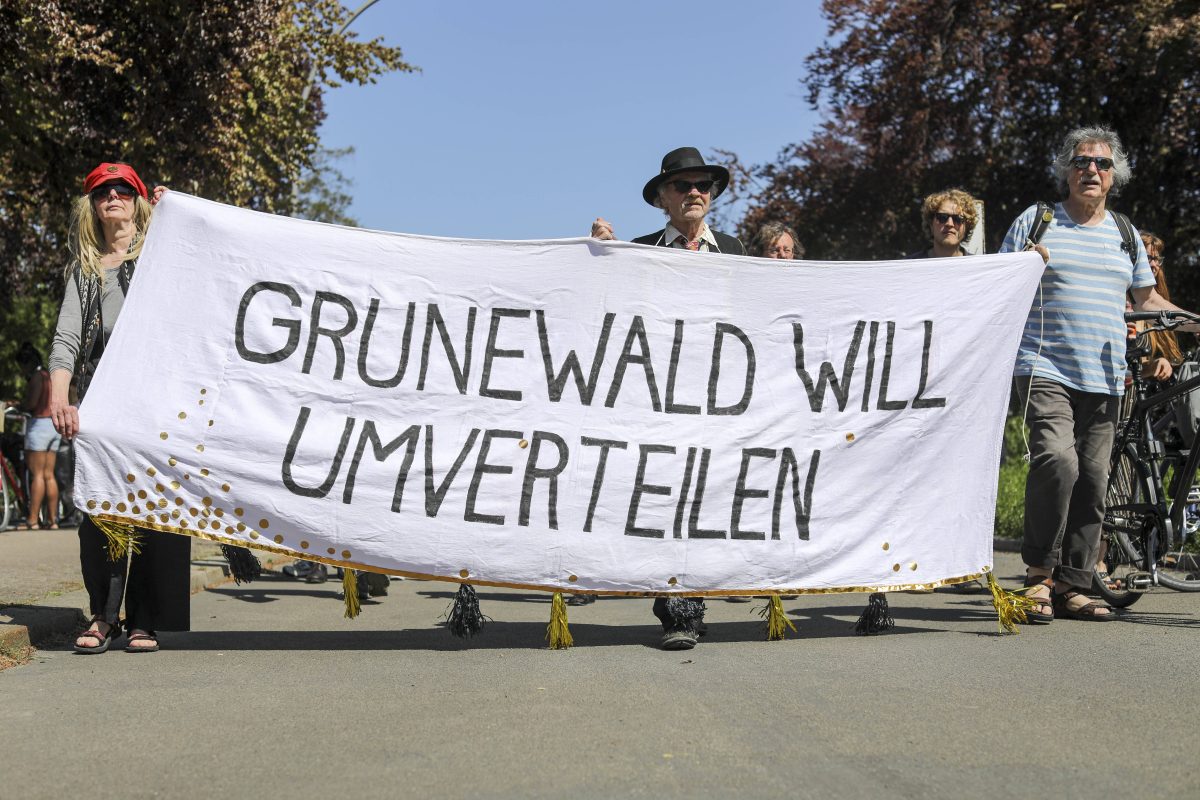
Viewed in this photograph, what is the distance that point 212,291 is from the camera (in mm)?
6164

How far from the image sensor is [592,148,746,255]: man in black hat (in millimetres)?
6617

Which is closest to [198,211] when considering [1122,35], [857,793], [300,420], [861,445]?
[300,420]

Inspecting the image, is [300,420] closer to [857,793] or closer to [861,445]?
[861,445]

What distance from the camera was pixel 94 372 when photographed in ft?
20.0

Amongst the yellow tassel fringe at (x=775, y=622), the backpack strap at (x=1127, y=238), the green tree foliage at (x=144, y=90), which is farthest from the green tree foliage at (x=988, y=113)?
the yellow tassel fringe at (x=775, y=622)

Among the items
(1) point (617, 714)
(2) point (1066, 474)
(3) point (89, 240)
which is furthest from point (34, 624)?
(2) point (1066, 474)

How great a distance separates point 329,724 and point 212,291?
8.06 feet

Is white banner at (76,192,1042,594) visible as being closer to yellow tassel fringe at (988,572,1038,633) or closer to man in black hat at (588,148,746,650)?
yellow tassel fringe at (988,572,1038,633)

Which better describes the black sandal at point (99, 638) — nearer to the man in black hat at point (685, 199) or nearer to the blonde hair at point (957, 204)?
the man in black hat at point (685, 199)

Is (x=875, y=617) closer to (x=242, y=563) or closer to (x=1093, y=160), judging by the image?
(x=1093, y=160)

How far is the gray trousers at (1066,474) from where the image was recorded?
21.9 ft

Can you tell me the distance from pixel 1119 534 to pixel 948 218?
192 cm

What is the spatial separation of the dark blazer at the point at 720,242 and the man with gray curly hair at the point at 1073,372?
4.44ft

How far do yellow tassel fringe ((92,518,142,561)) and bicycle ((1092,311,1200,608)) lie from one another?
4.60 metres
